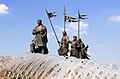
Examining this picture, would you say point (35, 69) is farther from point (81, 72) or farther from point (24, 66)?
point (81, 72)

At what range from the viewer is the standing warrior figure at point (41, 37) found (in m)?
21.5

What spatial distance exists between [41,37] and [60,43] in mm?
2858

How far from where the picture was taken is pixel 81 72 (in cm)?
1477

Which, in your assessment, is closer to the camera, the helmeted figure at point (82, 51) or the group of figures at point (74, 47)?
the group of figures at point (74, 47)

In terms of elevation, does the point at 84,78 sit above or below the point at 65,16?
below

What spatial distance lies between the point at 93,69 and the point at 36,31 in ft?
25.2

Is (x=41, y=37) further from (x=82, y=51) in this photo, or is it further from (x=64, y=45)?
(x=82, y=51)

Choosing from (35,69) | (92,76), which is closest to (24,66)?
(35,69)

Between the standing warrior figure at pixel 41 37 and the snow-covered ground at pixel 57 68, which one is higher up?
the standing warrior figure at pixel 41 37

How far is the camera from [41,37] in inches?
854

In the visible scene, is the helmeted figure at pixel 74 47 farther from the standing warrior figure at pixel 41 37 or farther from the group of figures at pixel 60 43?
the standing warrior figure at pixel 41 37

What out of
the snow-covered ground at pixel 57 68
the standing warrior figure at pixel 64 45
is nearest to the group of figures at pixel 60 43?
the standing warrior figure at pixel 64 45

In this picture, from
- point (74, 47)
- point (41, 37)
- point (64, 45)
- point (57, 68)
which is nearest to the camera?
point (57, 68)

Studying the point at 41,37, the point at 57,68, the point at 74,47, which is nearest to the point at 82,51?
the point at 74,47
